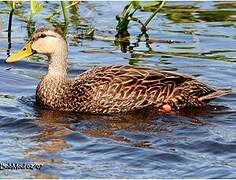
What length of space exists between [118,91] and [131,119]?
1.56 feet

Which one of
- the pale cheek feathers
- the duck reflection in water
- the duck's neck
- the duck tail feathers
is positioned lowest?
the duck reflection in water

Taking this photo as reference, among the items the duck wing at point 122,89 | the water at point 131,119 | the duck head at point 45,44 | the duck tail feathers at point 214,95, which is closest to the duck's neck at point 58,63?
the duck head at point 45,44

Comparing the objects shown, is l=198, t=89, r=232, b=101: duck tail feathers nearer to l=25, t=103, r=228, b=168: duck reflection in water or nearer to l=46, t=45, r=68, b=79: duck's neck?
l=25, t=103, r=228, b=168: duck reflection in water

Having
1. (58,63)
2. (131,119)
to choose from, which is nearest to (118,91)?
(131,119)

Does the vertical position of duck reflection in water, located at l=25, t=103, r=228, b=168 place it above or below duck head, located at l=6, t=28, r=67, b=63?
below

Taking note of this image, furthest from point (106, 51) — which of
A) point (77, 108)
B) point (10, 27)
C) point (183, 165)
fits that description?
point (183, 165)

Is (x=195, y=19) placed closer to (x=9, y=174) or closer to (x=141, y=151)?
(x=141, y=151)

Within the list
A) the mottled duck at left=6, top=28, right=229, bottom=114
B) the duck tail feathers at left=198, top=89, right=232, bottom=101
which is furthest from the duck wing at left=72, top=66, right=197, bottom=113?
the duck tail feathers at left=198, top=89, right=232, bottom=101

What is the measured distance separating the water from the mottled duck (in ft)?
0.59

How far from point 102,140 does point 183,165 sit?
1.32 m

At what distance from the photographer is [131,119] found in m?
11.3

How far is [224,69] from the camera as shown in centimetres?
1328

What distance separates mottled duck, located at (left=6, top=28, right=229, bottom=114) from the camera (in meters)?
11.5

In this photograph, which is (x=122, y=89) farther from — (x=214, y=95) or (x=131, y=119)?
(x=214, y=95)
